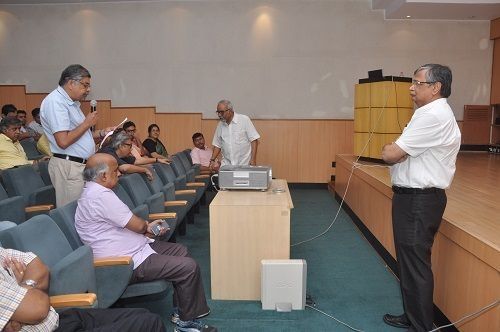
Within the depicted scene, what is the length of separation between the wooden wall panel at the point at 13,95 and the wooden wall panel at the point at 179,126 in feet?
8.38

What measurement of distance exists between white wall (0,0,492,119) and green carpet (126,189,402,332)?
3.38 meters

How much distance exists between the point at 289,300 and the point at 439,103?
60.4 inches

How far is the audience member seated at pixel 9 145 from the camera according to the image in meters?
4.18

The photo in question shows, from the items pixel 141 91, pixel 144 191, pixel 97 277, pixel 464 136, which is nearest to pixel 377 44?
pixel 464 136

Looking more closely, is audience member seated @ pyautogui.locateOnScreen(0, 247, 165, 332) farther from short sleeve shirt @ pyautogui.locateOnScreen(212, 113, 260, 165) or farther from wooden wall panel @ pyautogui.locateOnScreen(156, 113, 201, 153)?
wooden wall panel @ pyautogui.locateOnScreen(156, 113, 201, 153)

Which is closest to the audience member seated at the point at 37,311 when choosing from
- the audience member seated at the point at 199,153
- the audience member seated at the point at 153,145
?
the audience member seated at the point at 153,145

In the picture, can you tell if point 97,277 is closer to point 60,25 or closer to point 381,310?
point 381,310

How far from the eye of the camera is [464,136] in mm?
8023

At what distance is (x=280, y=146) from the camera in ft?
25.3

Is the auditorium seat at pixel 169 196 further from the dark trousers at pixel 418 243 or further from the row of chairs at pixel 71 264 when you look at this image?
the dark trousers at pixel 418 243

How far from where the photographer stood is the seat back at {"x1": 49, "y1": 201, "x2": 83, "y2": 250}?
7.40ft

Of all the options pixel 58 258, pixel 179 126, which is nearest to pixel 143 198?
pixel 58 258

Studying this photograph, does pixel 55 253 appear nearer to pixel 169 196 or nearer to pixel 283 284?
pixel 283 284

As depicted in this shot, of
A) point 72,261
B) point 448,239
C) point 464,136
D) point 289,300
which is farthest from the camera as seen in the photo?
point 464,136
